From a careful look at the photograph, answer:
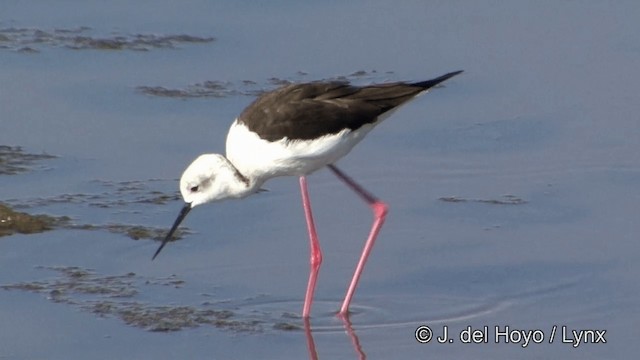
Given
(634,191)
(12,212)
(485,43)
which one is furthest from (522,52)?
(12,212)

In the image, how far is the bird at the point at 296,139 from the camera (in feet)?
21.7

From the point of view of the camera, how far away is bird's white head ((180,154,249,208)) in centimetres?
675

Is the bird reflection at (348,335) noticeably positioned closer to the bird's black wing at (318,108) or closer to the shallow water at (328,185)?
the shallow water at (328,185)

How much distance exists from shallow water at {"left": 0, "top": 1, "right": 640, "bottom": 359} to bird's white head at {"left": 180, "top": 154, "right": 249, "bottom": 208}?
253mm

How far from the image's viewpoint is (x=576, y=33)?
29.9 feet

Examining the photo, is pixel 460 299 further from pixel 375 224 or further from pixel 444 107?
pixel 444 107

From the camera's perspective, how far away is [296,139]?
661cm

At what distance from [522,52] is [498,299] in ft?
9.16

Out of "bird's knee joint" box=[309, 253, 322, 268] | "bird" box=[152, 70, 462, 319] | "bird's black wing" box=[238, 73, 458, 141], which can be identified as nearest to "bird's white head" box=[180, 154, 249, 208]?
"bird" box=[152, 70, 462, 319]

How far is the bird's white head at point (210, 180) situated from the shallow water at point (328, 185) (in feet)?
0.83

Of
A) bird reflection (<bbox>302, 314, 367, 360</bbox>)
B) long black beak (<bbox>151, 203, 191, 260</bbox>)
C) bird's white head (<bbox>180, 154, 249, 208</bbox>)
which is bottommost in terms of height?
bird reflection (<bbox>302, 314, 367, 360</bbox>)

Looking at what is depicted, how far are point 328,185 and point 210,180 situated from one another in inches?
41.4

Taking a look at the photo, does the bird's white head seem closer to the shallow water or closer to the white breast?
the white breast

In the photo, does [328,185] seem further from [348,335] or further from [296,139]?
[348,335]
